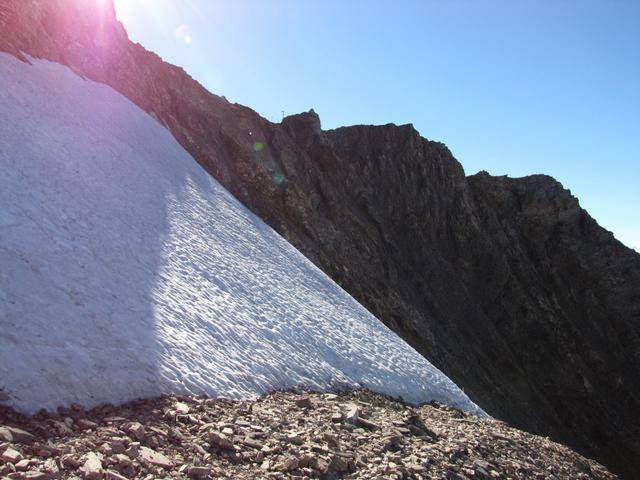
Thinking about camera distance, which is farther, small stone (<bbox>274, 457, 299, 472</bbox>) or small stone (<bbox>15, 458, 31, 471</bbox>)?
small stone (<bbox>274, 457, 299, 472</bbox>)

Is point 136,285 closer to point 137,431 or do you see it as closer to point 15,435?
point 137,431

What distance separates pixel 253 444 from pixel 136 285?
555 centimetres

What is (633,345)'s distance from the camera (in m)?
56.9

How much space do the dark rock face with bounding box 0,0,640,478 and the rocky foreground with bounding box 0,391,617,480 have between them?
1901 cm

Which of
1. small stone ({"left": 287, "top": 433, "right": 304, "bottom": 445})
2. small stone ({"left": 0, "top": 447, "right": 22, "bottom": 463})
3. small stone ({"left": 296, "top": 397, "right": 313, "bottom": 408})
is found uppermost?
small stone ({"left": 287, "top": 433, "right": 304, "bottom": 445})

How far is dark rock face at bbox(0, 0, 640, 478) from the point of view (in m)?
30.9

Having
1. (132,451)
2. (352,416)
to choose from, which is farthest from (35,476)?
(352,416)

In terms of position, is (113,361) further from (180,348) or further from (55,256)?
(55,256)

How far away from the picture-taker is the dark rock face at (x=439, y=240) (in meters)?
30.9

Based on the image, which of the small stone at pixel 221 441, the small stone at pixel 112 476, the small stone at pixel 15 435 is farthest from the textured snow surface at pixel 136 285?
the small stone at pixel 112 476

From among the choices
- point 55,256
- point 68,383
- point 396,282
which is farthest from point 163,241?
point 396,282

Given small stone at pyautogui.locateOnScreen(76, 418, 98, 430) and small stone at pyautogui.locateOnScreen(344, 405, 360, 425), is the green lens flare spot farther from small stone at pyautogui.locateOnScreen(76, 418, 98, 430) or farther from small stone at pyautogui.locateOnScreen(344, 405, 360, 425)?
small stone at pyautogui.locateOnScreen(76, 418, 98, 430)

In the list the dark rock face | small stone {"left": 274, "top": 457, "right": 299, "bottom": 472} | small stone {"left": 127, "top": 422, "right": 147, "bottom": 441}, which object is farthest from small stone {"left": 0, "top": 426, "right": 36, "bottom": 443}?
the dark rock face

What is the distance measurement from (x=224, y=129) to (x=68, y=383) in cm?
3166
